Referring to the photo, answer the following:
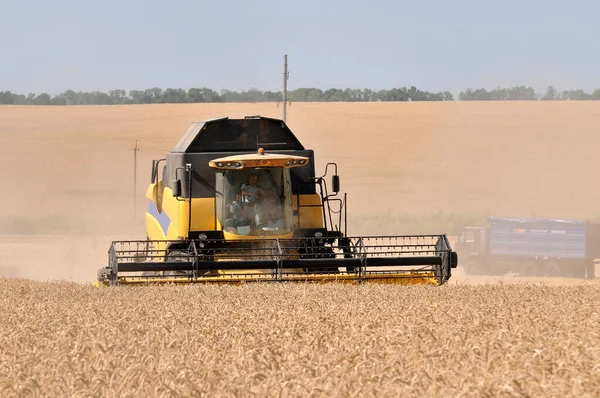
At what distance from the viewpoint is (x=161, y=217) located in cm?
1677

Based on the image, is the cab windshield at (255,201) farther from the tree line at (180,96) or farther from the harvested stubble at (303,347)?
the tree line at (180,96)

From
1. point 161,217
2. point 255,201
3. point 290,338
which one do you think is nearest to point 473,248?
point 161,217

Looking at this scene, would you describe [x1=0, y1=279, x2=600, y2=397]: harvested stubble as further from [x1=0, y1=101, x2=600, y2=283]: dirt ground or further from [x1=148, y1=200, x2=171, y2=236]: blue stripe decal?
[x1=0, y1=101, x2=600, y2=283]: dirt ground

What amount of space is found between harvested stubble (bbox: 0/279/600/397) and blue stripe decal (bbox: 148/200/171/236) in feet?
19.8

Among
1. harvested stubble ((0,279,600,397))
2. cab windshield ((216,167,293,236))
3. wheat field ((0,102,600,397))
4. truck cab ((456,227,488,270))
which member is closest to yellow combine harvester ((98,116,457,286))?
cab windshield ((216,167,293,236))

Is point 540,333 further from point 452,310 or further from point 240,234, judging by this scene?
point 240,234

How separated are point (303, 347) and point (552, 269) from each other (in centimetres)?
2429

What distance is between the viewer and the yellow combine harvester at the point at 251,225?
13726 mm

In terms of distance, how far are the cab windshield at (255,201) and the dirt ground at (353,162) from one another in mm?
13463

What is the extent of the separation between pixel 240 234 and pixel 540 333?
28.8 feet

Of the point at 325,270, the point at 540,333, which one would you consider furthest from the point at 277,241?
the point at 540,333

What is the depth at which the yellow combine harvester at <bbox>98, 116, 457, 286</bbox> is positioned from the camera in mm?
13726

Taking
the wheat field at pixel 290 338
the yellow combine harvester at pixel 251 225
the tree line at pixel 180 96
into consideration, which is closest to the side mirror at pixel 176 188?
the yellow combine harvester at pixel 251 225

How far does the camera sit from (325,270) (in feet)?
47.8
